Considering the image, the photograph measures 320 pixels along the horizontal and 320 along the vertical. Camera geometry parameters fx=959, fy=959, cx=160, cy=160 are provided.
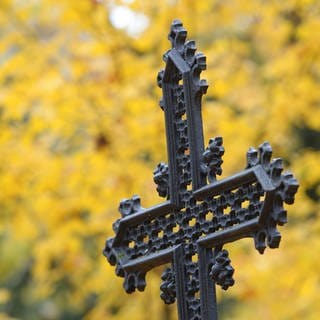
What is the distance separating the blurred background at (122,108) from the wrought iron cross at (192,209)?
2684 millimetres

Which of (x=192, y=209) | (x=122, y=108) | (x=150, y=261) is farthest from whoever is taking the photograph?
(x=122, y=108)

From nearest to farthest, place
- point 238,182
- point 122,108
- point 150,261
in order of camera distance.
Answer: point 238,182 < point 150,261 < point 122,108

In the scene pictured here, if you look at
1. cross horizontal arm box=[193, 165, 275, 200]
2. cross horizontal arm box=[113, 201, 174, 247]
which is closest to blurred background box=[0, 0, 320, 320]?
cross horizontal arm box=[113, 201, 174, 247]

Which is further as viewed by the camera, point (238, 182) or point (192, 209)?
point (192, 209)

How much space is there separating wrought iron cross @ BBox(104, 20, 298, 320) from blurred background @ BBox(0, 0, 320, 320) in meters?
Answer: 2.68

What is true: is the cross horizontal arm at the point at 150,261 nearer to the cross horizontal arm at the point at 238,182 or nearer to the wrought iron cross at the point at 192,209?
the wrought iron cross at the point at 192,209

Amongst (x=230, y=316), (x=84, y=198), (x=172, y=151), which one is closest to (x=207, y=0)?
(x=84, y=198)

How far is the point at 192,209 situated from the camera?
212 centimetres

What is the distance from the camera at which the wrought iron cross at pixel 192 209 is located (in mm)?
1880

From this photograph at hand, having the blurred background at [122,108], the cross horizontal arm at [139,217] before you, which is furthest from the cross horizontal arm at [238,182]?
the blurred background at [122,108]

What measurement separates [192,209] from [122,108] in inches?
128

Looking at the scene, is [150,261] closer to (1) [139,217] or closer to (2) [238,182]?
(1) [139,217]

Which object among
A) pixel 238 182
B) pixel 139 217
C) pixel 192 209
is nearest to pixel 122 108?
pixel 139 217

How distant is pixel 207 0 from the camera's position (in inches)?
206
